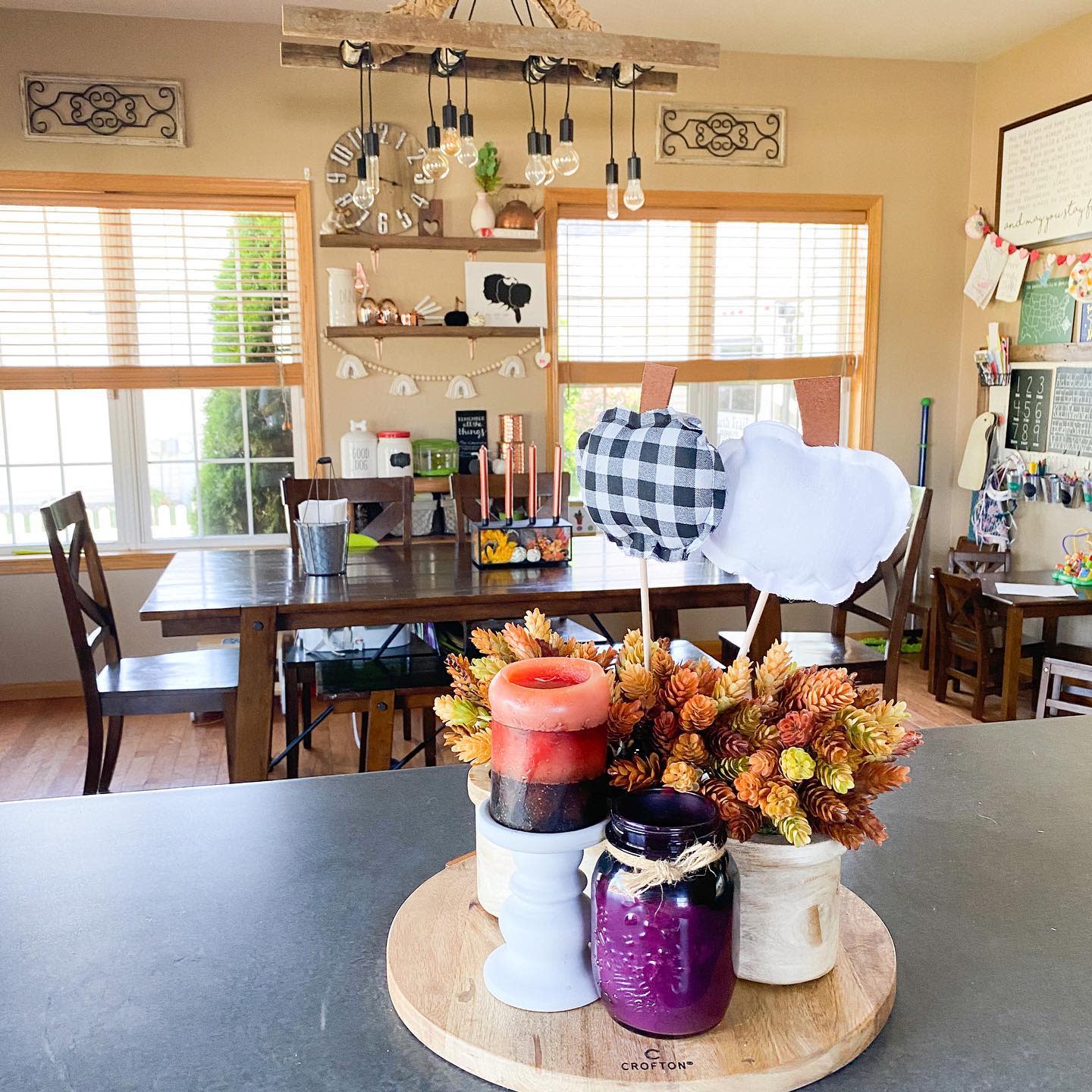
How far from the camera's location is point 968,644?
4.06 metres

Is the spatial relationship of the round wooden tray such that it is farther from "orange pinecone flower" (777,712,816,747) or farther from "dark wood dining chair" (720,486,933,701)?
"dark wood dining chair" (720,486,933,701)

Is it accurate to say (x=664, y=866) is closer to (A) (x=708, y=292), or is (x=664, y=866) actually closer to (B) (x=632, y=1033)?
(B) (x=632, y=1033)

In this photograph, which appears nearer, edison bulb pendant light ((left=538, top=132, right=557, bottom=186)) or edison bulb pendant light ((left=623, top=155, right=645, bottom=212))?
edison bulb pendant light ((left=538, top=132, right=557, bottom=186))

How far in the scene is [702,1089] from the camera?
27.6 inches

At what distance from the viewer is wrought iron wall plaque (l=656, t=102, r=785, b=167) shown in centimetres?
436

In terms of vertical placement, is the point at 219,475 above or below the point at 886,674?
above

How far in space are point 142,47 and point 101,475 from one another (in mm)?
1680

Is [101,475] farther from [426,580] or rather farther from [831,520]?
[831,520]

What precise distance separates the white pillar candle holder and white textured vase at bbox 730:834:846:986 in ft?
0.39

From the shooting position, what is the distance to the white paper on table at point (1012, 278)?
438 centimetres

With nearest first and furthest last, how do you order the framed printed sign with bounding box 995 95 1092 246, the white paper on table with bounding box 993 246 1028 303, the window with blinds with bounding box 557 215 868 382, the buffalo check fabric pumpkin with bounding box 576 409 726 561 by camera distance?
the buffalo check fabric pumpkin with bounding box 576 409 726 561, the framed printed sign with bounding box 995 95 1092 246, the white paper on table with bounding box 993 246 1028 303, the window with blinds with bounding box 557 215 868 382

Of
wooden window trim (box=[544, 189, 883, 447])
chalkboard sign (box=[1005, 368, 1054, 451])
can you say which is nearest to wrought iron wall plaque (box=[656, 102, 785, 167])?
wooden window trim (box=[544, 189, 883, 447])

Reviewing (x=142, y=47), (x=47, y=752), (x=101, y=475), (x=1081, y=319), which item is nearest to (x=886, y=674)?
(x=1081, y=319)

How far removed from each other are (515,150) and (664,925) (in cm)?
403
